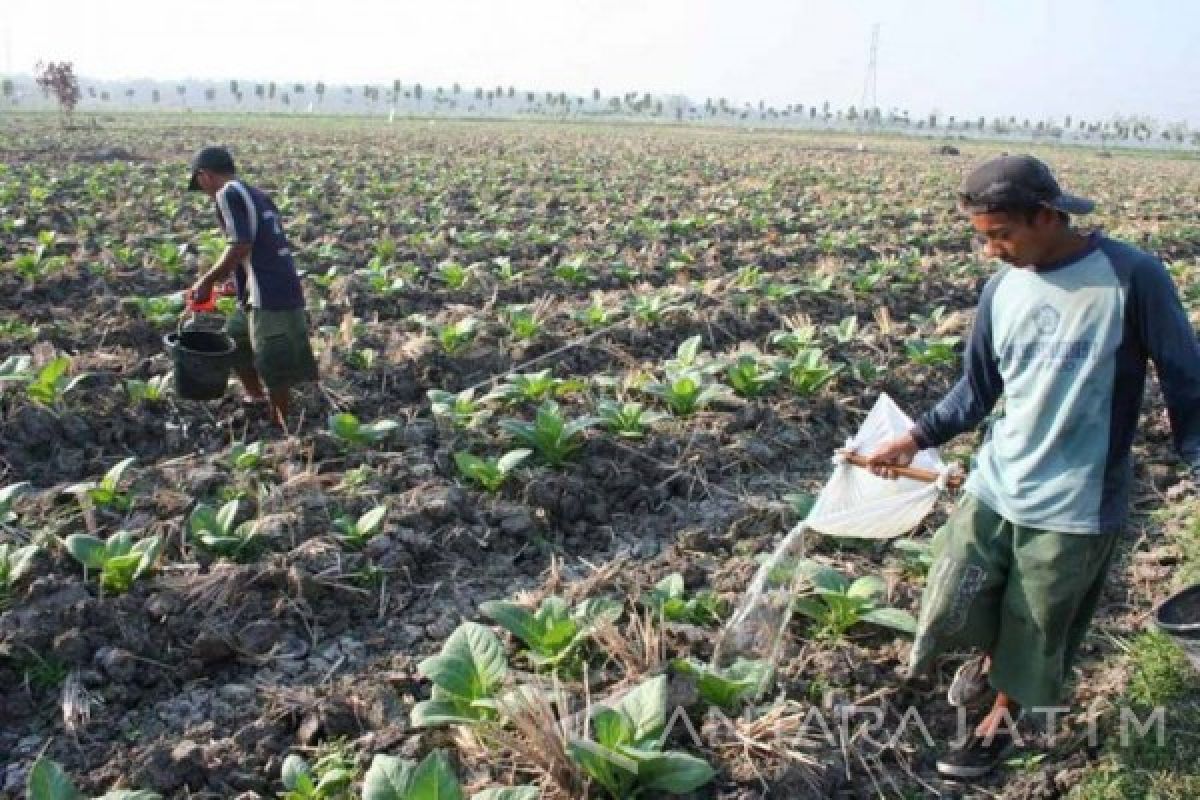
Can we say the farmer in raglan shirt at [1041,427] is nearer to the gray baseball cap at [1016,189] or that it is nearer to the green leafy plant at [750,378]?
the gray baseball cap at [1016,189]

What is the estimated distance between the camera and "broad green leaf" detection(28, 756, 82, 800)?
2.78 meters

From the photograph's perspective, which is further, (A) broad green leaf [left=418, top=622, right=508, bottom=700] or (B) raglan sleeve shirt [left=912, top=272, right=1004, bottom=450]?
(A) broad green leaf [left=418, top=622, right=508, bottom=700]

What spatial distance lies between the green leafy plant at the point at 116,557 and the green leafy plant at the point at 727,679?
2354mm

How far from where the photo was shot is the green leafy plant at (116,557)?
4117 mm

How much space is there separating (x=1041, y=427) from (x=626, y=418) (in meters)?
3.11

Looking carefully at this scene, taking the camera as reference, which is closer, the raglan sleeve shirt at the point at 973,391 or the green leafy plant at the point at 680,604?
the raglan sleeve shirt at the point at 973,391

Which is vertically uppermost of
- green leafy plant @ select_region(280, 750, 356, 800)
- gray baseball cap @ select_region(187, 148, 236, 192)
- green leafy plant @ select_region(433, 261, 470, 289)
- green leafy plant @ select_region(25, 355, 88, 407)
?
gray baseball cap @ select_region(187, 148, 236, 192)

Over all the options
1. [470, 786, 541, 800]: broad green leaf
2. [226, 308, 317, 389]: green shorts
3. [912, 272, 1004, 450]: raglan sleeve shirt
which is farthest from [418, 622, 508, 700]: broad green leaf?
[226, 308, 317, 389]: green shorts

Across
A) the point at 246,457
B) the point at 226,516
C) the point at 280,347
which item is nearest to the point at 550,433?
the point at 246,457

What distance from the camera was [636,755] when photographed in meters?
2.83

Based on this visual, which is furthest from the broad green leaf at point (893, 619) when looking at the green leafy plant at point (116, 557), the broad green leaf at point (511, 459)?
the green leafy plant at point (116, 557)

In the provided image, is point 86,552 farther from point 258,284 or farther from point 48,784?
point 258,284

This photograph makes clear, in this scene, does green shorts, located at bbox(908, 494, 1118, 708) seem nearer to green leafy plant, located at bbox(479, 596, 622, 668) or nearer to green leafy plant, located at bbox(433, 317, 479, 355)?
green leafy plant, located at bbox(479, 596, 622, 668)

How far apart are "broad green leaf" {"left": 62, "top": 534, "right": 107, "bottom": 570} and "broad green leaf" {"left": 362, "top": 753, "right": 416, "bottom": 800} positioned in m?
2.07
